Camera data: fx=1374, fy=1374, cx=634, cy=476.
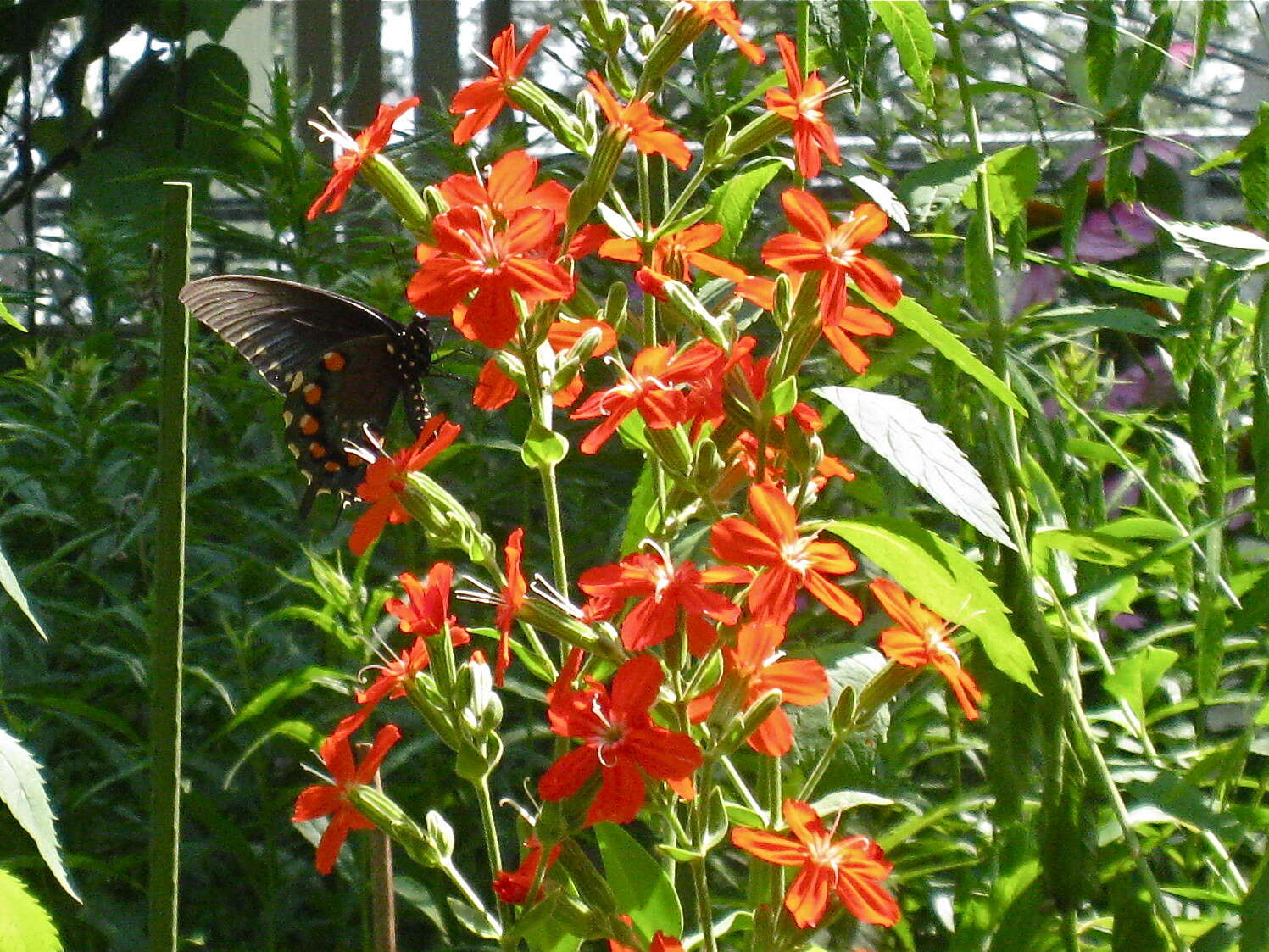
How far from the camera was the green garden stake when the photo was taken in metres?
0.25

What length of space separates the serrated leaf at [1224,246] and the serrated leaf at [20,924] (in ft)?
1.72

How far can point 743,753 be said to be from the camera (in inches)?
34.7

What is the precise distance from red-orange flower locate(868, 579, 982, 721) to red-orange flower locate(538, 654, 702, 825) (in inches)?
4.4

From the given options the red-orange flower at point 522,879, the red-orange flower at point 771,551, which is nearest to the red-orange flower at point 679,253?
the red-orange flower at point 771,551

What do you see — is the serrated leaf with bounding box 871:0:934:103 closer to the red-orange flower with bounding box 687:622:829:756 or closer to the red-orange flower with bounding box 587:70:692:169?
the red-orange flower with bounding box 587:70:692:169

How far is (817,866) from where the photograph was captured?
49 centimetres

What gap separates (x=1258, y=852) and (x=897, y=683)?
538 mm

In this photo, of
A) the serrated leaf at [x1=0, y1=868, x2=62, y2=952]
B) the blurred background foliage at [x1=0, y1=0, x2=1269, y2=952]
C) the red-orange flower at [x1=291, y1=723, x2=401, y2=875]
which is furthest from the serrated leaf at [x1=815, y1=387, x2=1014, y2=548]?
the serrated leaf at [x1=0, y1=868, x2=62, y2=952]

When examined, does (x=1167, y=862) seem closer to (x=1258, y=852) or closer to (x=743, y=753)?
(x=1258, y=852)

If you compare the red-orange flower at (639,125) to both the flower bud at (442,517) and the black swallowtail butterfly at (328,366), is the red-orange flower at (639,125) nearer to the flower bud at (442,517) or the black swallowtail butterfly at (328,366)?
the flower bud at (442,517)

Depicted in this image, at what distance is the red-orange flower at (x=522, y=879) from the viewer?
20.1 inches

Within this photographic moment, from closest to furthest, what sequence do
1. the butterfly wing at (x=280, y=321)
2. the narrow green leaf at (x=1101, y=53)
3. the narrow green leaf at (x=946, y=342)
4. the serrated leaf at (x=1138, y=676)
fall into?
the narrow green leaf at (x=946, y=342) < the narrow green leaf at (x=1101, y=53) < the serrated leaf at (x=1138, y=676) < the butterfly wing at (x=280, y=321)

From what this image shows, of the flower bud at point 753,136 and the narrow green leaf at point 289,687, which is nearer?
the flower bud at point 753,136

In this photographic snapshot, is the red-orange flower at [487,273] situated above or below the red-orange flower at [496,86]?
below
